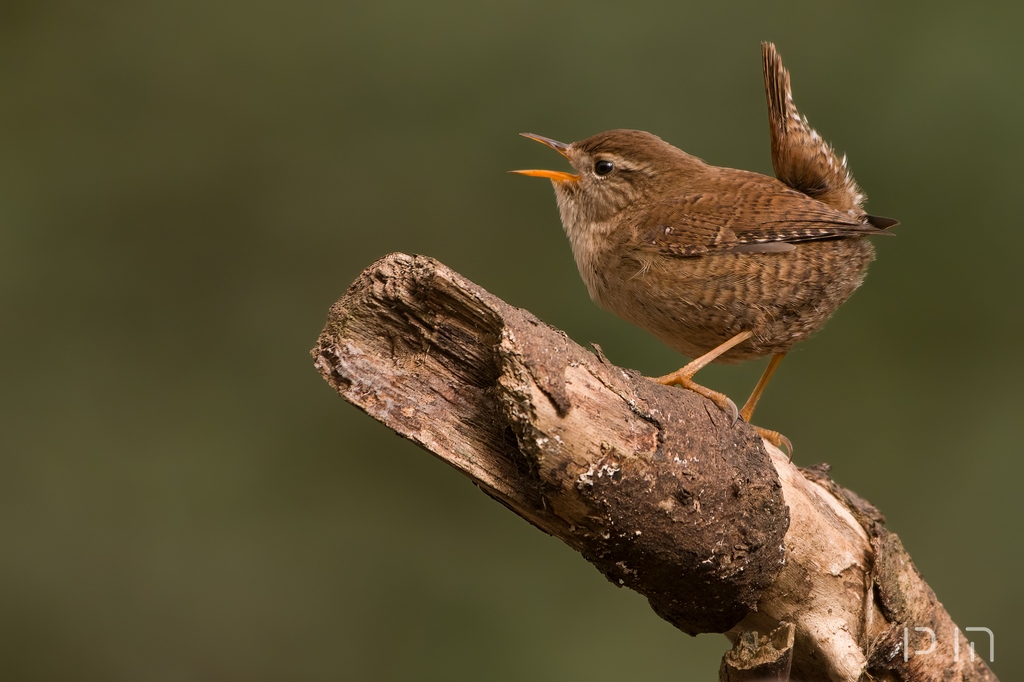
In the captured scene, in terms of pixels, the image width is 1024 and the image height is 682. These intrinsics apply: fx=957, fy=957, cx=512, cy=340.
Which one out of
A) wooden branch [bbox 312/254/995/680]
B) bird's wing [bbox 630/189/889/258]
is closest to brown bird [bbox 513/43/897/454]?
bird's wing [bbox 630/189/889/258]

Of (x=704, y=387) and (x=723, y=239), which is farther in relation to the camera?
(x=723, y=239)

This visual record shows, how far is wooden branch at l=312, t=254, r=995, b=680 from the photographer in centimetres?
184

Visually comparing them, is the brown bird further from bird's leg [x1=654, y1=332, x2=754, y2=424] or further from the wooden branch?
the wooden branch

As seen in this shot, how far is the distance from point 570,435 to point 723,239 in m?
1.11

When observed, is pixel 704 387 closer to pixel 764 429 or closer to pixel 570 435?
pixel 764 429

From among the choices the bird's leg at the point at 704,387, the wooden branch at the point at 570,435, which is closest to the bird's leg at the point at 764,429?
the bird's leg at the point at 704,387

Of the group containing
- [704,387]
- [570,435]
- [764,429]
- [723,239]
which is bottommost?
[764,429]

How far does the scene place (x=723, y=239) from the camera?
2.71 m

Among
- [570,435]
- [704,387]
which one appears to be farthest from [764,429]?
[570,435]

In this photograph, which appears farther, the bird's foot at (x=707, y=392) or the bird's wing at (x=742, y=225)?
the bird's wing at (x=742, y=225)

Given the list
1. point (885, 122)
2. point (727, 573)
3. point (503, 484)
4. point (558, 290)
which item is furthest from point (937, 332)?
point (503, 484)

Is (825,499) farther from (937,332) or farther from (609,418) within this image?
(937,332)

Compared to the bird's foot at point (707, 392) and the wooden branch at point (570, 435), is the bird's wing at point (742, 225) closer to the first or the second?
the bird's foot at point (707, 392)

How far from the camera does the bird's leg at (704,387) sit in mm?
2258
